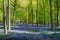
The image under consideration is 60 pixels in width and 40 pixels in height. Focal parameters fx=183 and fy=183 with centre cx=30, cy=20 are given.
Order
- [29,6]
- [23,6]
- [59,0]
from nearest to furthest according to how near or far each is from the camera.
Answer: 1. [59,0]
2. [29,6]
3. [23,6]

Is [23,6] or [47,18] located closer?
[47,18]

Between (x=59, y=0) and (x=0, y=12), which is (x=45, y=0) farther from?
(x=0, y=12)

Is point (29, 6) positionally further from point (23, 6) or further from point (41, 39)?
point (41, 39)

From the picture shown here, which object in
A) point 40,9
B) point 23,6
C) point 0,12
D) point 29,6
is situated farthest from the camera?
point 23,6

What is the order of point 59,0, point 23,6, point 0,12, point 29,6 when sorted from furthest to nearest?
point 23,6 < point 29,6 < point 0,12 < point 59,0

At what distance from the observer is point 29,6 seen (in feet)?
150

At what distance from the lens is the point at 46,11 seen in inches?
1633

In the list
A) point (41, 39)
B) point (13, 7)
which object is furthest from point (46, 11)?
point (41, 39)

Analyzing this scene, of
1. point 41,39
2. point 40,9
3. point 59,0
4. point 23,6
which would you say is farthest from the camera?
point 23,6

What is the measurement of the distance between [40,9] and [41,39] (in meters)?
30.9

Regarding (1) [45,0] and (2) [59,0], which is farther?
(1) [45,0]

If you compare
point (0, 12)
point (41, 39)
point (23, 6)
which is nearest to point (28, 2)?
point (23, 6)

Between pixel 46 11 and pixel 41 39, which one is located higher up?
pixel 46 11

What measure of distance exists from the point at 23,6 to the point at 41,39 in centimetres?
3700
